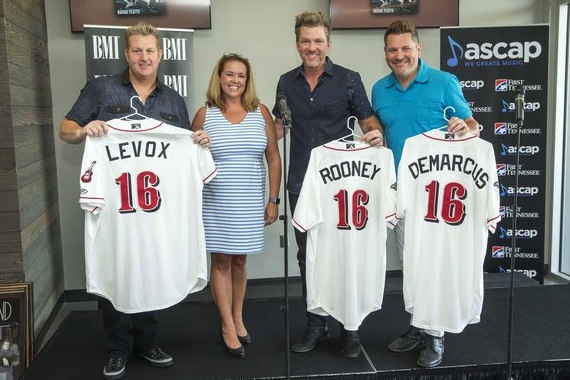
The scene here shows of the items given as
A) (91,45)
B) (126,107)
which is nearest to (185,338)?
(126,107)

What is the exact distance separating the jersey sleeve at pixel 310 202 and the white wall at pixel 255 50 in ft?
5.38

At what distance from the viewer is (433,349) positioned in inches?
97.4

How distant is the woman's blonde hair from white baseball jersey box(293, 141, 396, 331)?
398mm

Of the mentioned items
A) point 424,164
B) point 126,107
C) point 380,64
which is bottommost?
point 424,164

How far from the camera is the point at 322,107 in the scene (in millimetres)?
2498

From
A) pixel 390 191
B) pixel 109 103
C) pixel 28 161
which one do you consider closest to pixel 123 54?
pixel 28 161

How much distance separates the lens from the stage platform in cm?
243

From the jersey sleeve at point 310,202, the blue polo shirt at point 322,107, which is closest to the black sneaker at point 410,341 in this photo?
the jersey sleeve at point 310,202

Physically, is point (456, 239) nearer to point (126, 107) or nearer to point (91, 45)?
point (126, 107)

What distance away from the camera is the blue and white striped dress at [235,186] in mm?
2404

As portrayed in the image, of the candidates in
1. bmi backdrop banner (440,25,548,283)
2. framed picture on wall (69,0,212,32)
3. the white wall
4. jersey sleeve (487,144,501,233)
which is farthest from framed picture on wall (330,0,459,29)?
jersey sleeve (487,144,501,233)

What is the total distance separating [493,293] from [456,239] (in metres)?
1.41

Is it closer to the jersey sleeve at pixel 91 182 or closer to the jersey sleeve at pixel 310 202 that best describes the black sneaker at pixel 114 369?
the jersey sleeve at pixel 91 182

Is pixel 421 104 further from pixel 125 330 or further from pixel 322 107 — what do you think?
pixel 125 330
